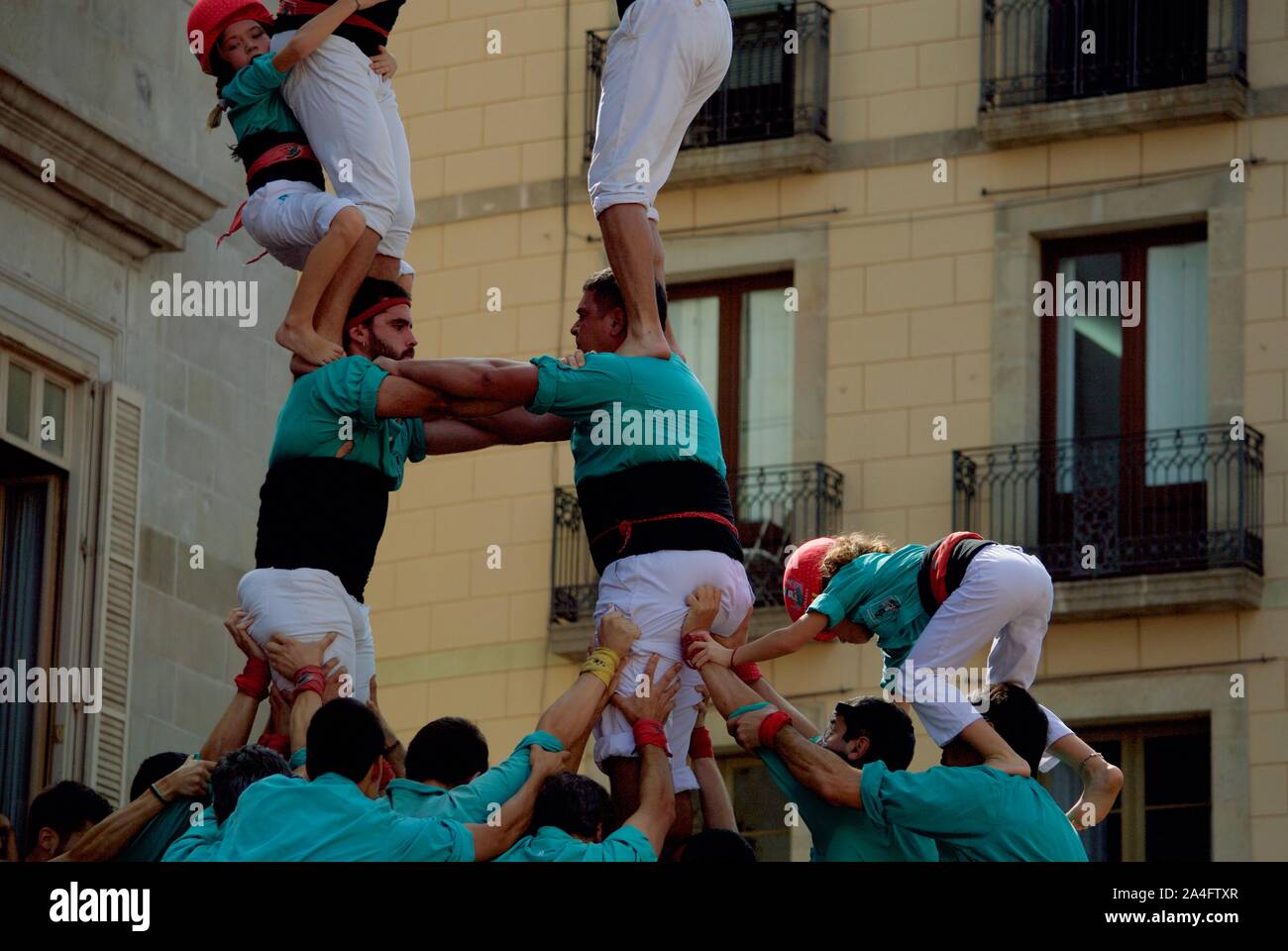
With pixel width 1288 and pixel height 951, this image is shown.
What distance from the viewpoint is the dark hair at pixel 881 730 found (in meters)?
14.3

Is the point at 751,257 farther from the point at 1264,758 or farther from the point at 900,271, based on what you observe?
the point at 1264,758

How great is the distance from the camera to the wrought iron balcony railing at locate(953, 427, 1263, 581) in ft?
82.3

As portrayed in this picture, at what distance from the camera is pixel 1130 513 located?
25406 millimetres

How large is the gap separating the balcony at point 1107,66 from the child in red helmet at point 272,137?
1085 cm

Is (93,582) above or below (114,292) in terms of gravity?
below

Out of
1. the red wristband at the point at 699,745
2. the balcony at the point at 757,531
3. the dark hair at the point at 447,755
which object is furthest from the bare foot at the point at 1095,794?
the balcony at the point at 757,531

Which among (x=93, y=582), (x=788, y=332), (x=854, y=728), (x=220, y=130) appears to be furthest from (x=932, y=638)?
(x=788, y=332)

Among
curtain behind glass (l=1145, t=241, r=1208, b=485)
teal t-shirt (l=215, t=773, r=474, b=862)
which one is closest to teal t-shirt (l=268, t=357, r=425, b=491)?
teal t-shirt (l=215, t=773, r=474, b=862)

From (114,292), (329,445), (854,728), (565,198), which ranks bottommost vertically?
(854,728)

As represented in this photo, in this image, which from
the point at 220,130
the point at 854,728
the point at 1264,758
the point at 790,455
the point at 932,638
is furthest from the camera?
the point at 790,455

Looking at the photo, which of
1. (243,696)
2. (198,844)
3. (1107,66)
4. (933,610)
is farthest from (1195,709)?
(198,844)

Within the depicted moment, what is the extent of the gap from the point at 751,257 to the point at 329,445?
12.3m

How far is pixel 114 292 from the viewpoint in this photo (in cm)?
2028

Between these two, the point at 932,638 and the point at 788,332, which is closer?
the point at 932,638
